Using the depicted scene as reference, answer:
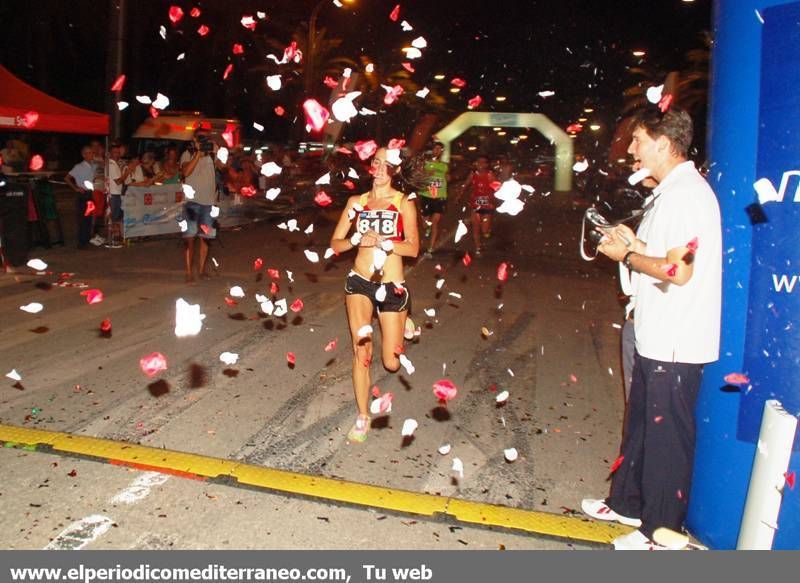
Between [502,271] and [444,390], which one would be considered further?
[502,271]

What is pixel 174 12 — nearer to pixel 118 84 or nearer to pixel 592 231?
pixel 118 84

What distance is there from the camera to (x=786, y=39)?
3.06 metres

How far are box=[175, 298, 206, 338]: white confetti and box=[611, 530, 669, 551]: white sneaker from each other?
5.09 m

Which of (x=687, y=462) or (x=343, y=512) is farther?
(x=343, y=512)

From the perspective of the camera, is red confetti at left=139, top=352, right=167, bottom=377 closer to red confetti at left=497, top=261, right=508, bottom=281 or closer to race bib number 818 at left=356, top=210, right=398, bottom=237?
race bib number 818 at left=356, top=210, right=398, bottom=237

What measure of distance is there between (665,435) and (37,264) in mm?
10391

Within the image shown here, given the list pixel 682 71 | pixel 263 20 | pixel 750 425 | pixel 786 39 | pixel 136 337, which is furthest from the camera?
pixel 263 20

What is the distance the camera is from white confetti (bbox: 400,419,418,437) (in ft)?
17.1

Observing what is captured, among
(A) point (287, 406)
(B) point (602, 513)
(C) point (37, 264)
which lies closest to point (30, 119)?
(C) point (37, 264)

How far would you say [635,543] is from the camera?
12.0 ft

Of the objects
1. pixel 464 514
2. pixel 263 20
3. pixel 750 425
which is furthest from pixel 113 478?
pixel 263 20

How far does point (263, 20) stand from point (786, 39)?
126 ft
